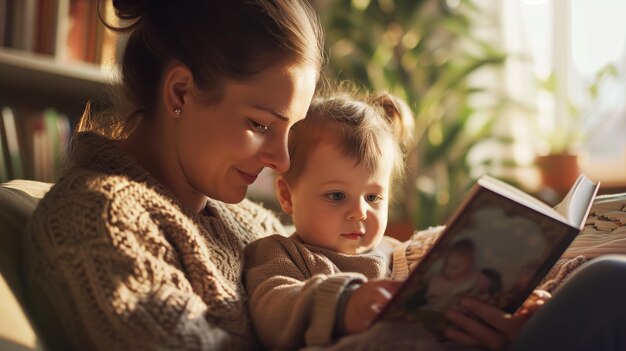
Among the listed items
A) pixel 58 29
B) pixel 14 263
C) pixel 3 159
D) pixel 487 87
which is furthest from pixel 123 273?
pixel 487 87

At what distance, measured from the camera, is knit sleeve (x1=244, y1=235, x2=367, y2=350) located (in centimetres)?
93

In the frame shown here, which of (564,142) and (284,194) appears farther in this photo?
Answer: (564,142)

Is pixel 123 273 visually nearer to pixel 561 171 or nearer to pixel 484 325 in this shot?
pixel 484 325

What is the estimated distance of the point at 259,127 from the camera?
117cm

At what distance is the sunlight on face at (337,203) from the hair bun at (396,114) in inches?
6.5

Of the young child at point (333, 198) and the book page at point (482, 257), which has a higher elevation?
the book page at point (482, 257)

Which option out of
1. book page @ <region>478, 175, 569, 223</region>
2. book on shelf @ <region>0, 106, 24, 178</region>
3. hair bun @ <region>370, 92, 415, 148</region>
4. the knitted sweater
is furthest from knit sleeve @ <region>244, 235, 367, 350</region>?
book on shelf @ <region>0, 106, 24, 178</region>

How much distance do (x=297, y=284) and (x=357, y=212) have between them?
0.24 m

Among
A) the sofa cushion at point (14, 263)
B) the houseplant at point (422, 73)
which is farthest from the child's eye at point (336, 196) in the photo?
the houseplant at point (422, 73)

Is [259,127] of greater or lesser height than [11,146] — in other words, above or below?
above

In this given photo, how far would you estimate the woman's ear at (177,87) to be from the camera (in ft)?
3.81

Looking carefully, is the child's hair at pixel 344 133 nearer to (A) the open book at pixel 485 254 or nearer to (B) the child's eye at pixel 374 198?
(B) the child's eye at pixel 374 198

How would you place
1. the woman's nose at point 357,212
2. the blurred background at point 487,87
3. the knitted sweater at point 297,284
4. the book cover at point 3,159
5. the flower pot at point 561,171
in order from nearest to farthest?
1. the knitted sweater at point 297,284
2. the woman's nose at point 357,212
3. the book cover at point 3,159
4. the flower pot at point 561,171
5. the blurred background at point 487,87

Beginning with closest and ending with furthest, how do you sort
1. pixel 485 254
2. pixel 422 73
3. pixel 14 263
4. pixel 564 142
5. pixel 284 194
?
pixel 485 254
pixel 14 263
pixel 284 194
pixel 564 142
pixel 422 73
